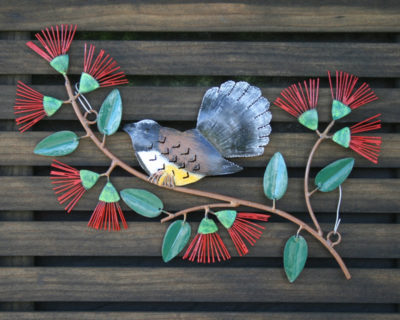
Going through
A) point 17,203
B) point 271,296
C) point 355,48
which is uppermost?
point 355,48

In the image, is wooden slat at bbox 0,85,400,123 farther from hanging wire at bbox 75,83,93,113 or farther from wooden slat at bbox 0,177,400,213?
wooden slat at bbox 0,177,400,213

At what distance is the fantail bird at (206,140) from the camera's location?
1.06 meters

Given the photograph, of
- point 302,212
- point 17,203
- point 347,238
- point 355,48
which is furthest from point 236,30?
point 17,203

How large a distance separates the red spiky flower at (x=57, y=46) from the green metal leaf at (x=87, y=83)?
0.06 metres

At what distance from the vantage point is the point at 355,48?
110 cm

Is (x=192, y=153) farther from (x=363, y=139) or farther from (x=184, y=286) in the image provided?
(x=363, y=139)

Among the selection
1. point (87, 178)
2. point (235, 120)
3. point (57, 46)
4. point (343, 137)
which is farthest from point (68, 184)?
point (343, 137)

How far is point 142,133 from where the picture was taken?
1063 mm

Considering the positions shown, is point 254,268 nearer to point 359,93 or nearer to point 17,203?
point 359,93

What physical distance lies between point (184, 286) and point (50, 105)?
615 mm

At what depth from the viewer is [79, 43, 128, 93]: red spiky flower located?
106cm

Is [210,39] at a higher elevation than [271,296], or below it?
higher

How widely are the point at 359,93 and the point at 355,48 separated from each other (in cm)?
13

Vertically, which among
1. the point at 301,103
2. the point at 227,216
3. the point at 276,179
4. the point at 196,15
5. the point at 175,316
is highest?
the point at 196,15
